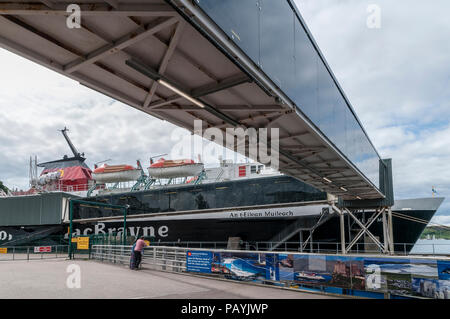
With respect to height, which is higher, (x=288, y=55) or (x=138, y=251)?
(x=288, y=55)

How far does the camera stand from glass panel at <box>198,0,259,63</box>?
541cm

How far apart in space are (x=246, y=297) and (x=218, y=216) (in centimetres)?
2081

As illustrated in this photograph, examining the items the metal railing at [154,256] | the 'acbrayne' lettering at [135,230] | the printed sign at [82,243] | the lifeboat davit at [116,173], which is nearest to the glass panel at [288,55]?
the metal railing at [154,256]

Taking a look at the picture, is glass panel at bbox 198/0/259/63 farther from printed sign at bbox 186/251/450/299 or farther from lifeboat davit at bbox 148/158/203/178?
lifeboat davit at bbox 148/158/203/178

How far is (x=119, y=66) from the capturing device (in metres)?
6.85

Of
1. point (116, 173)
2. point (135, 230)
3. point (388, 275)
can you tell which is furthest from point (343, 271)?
point (116, 173)

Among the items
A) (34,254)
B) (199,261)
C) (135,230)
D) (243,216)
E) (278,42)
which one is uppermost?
(278,42)

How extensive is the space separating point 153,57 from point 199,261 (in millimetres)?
8055

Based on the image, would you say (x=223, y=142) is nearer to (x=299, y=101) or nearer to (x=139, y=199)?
(x=299, y=101)

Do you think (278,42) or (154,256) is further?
(154,256)

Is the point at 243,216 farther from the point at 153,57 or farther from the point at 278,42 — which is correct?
the point at 153,57

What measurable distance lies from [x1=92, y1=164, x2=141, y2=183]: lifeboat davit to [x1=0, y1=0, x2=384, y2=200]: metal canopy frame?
2920cm

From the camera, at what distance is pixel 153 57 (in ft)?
21.5
